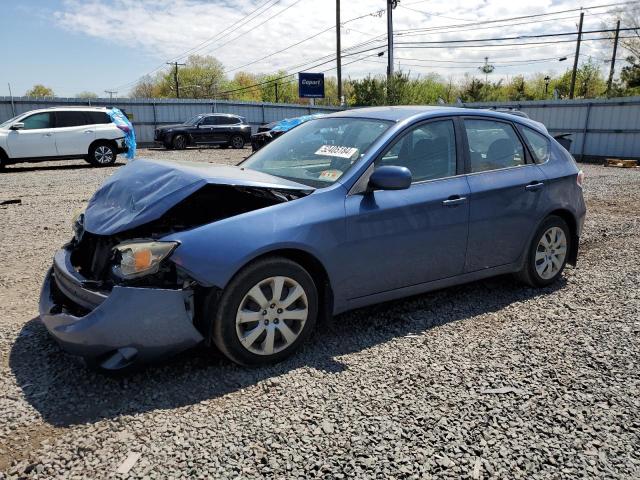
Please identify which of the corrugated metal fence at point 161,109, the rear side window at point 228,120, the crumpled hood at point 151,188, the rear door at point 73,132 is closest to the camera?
the crumpled hood at point 151,188

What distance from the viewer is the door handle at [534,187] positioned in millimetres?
4570

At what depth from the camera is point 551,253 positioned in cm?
491

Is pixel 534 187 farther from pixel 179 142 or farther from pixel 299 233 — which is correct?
pixel 179 142

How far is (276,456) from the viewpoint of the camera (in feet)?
8.08

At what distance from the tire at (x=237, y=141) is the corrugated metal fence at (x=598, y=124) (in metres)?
12.6

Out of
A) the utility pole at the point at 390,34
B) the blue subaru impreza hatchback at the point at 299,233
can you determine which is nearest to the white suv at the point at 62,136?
the blue subaru impreza hatchback at the point at 299,233

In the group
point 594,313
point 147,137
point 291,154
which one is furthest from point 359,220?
point 147,137

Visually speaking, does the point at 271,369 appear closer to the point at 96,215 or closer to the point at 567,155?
the point at 96,215

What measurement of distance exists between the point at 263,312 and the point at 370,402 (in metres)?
0.84

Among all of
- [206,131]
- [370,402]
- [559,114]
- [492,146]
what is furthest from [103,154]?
[559,114]

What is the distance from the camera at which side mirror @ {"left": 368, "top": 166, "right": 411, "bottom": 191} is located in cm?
352

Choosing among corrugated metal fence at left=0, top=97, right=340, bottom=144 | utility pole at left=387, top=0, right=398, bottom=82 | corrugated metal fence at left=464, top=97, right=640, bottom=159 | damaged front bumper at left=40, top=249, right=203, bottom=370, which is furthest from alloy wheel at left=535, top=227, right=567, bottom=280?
utility pole at left=387, top=0, right=398, bottom=82

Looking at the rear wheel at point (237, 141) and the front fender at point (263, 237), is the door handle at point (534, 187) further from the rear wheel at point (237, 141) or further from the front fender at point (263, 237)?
the rear wheel at point (237, 141)

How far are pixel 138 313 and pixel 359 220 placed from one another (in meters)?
1.55
